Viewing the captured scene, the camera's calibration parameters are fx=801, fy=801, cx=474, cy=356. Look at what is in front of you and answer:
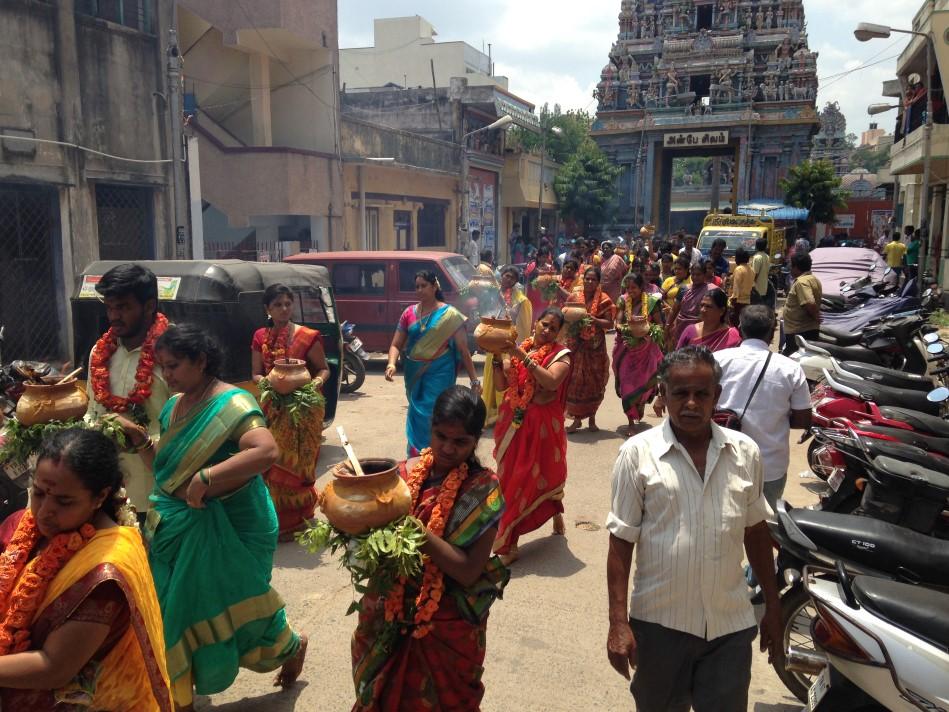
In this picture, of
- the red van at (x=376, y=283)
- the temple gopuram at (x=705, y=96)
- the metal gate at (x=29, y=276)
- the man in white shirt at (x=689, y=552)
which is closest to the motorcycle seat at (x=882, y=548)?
the man in white shirt at (x=689, y=552)

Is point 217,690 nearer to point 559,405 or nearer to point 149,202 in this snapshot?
point 559,405

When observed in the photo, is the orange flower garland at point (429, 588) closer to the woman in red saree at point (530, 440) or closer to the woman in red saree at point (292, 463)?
the woman in red saree at point (530, 440)

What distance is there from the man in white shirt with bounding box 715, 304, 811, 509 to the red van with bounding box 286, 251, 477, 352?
26.4 ft

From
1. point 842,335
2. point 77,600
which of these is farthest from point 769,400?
point 842,335

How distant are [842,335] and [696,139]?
1345 inches

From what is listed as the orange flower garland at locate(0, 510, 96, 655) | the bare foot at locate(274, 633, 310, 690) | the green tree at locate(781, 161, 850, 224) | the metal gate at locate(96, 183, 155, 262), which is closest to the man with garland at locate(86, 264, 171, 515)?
the bare foot at locate(274, 633, 310, 690)

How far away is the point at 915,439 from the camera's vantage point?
16.7 ft

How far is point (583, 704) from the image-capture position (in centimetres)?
364

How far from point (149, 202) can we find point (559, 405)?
1019cm

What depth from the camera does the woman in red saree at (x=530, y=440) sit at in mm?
5129

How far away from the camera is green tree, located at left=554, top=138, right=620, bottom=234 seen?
132 feet

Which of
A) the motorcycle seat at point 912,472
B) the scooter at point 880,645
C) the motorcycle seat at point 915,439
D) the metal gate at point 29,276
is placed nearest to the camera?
the scooter at point 880,645

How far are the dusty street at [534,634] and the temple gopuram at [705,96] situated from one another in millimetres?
37671

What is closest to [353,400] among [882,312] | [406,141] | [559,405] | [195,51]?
[559,405]
